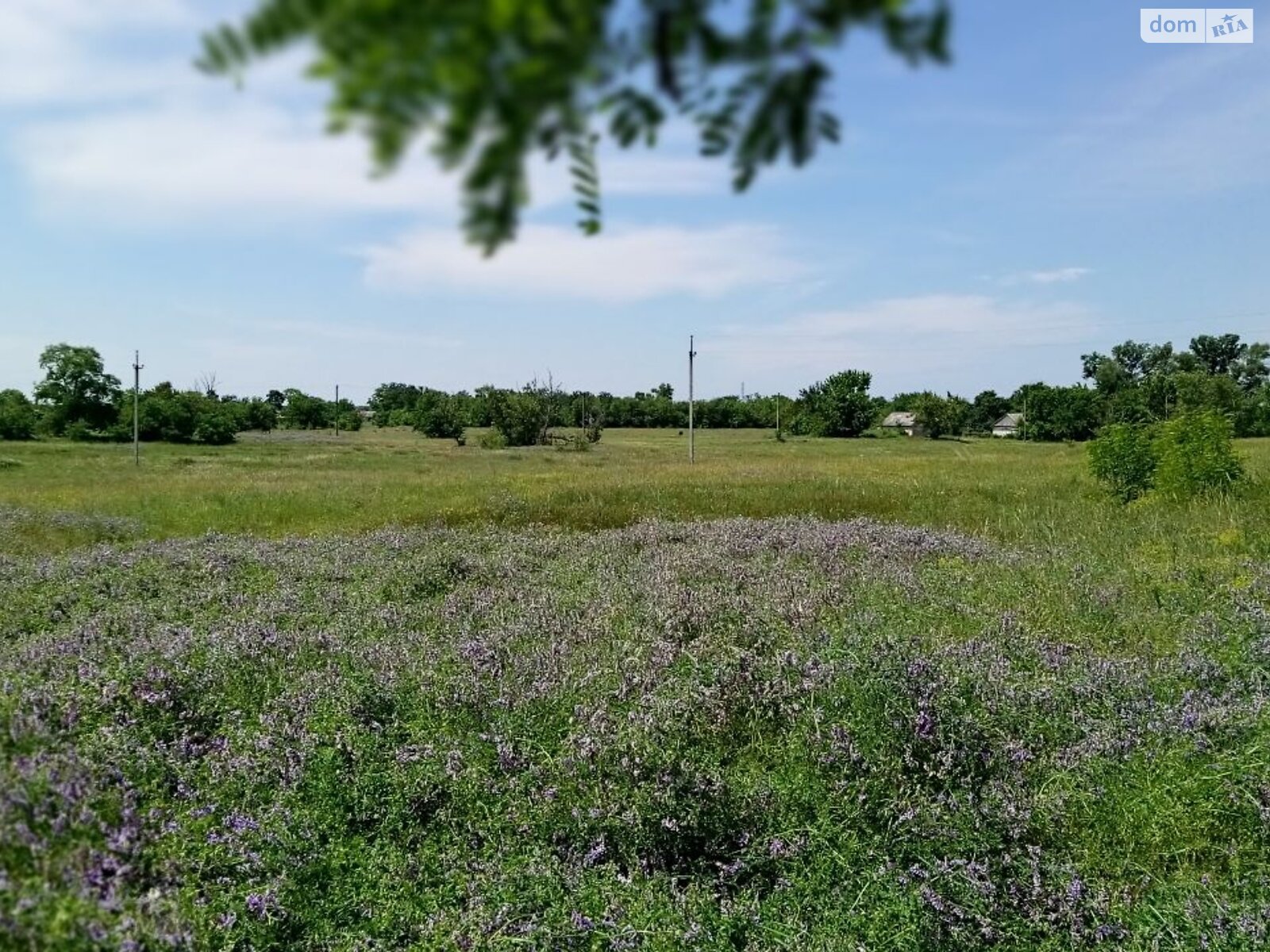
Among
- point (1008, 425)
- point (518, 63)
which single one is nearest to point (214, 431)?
point (518, 63)

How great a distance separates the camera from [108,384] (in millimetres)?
89562

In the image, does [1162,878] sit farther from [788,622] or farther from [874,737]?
[788,622]

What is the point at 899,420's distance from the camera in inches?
Answer: 5032

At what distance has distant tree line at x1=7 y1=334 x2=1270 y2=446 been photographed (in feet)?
273

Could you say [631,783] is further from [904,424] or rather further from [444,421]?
[904,424]

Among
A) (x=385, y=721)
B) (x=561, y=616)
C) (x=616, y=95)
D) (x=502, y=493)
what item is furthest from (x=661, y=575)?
(x=502, y=493)

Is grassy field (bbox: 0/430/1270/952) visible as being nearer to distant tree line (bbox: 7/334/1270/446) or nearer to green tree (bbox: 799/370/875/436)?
distant tree line (bbox: 7/334/1270/446)

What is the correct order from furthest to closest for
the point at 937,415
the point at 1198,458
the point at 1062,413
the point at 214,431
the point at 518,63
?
the point at 937,415 → the point at 1062,413 → the point at 214,431 → the point at 1198,458 → the point at 518,63

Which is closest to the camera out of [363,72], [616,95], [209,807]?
[363,72]

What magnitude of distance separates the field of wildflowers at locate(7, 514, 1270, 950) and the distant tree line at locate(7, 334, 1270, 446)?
61.6 m

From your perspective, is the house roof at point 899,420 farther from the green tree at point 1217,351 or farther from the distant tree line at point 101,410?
the distant tree line at point 101,410

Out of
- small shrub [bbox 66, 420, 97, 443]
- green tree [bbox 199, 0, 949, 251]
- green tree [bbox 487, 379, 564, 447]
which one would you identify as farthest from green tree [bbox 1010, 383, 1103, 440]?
green tree [bbox 199, 0, 949, 251]

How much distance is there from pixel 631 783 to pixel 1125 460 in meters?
21.9

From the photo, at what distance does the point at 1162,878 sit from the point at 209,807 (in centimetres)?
431
